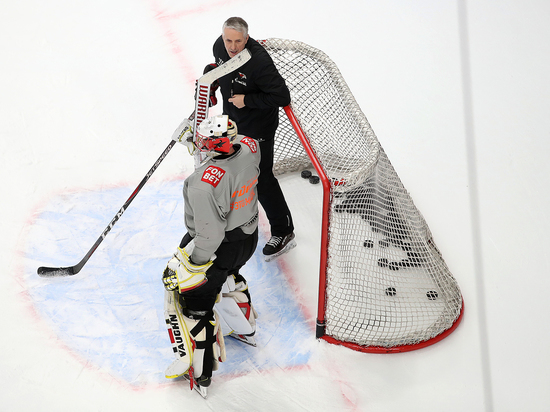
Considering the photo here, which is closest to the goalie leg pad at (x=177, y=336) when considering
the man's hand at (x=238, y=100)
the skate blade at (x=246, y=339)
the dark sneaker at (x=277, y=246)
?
the skate blade at (x=246, y=339)

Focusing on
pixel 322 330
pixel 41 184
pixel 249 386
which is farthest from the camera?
pixel 41 184

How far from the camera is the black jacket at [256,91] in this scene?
265 cm

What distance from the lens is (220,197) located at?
7.00 feet

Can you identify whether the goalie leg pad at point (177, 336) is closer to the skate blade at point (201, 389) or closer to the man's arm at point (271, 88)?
the skate blade at point (201, 389)

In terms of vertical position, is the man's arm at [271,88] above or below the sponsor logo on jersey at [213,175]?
above

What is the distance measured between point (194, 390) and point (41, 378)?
725 millimetres

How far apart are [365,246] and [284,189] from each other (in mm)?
948

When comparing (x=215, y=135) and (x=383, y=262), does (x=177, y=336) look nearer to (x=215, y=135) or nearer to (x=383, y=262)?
(x=215, y=135)

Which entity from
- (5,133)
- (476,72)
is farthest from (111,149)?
(476,72)

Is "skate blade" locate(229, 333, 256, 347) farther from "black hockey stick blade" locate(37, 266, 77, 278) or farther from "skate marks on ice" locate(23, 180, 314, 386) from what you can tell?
"black hockey stick blade" locate(37, 266, 77, 278)

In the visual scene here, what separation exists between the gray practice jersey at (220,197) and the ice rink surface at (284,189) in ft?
2.40

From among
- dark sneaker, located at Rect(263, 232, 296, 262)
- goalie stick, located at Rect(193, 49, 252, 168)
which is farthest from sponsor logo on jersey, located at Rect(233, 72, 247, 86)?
dark sneaker, located at Rect(263, 232, 296, 262)

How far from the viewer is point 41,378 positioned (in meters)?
2.50

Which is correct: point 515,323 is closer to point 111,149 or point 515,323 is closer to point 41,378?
point 41,378
